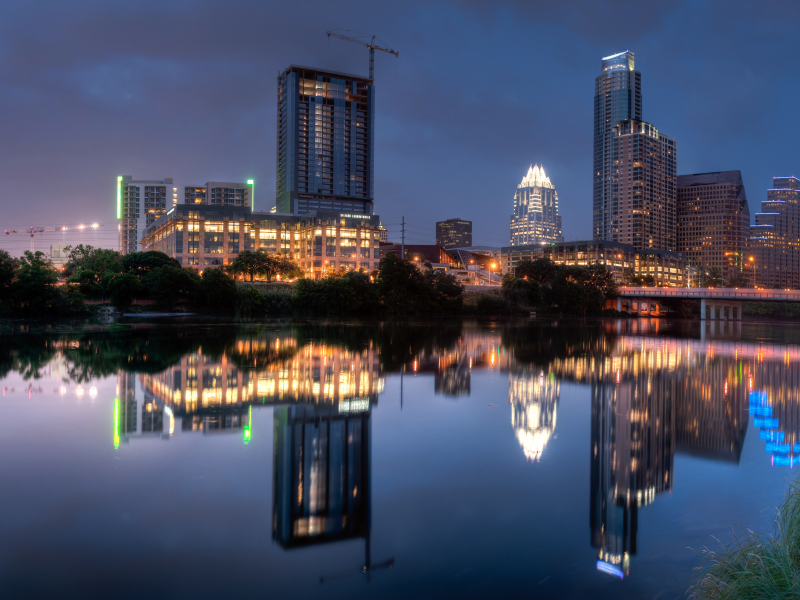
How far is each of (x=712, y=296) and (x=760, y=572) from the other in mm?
104660

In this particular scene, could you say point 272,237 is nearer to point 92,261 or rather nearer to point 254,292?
point 92,261

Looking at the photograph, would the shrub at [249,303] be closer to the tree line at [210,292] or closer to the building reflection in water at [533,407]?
the tree line at [210,292]

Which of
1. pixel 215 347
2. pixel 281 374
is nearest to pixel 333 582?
pixel 281 374

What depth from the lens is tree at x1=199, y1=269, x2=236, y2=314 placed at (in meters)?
74.0

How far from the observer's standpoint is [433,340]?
4384 cm

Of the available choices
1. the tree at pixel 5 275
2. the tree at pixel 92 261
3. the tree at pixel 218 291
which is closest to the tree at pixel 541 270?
the tree at pixel 218 291

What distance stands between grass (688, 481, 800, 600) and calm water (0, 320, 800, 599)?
92cm

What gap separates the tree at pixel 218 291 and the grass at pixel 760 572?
72.4m

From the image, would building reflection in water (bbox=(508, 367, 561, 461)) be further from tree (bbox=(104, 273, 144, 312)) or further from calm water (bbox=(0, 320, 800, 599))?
tree (bbox=(104, 273, 144, 312))

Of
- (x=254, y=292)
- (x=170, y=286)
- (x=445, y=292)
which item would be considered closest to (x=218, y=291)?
(x=254, y=292)

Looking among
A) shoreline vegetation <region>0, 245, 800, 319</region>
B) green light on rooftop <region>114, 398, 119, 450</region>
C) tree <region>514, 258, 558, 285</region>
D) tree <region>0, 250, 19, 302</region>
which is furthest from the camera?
tree <region>514, 258, 558, 285</region>

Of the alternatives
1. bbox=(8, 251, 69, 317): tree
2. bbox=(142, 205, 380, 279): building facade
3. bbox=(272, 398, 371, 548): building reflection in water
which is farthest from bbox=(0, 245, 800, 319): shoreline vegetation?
bbox=(272, 398, 371, 548): building reflection in water

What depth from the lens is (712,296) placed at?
97.2 metres

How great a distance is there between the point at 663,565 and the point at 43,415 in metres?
16.3
